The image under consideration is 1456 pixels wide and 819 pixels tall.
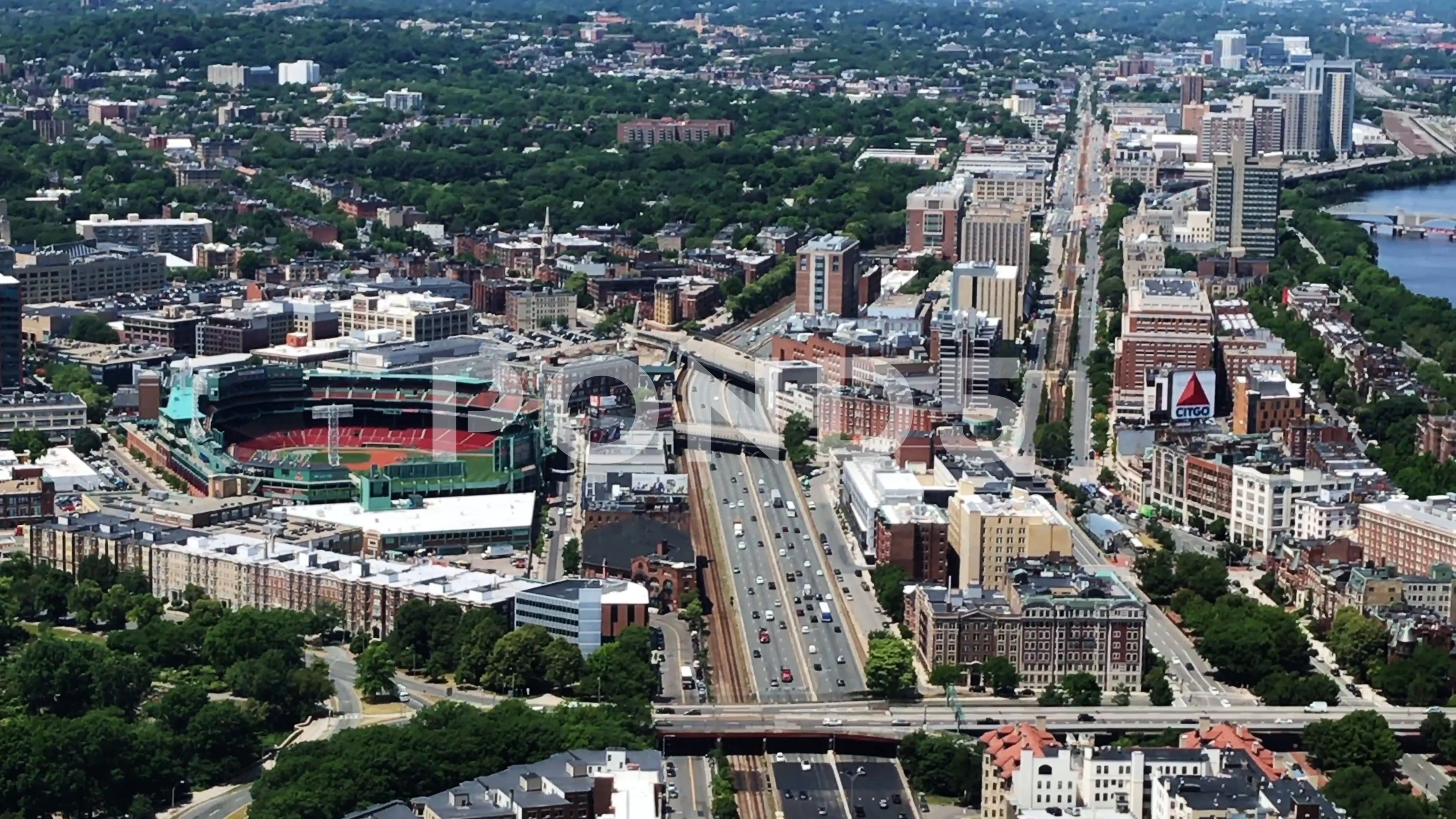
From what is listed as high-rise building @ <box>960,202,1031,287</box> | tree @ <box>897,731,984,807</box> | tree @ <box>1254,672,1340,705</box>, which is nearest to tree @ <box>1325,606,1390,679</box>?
tree @ <box>1254,672,1340,705</box>

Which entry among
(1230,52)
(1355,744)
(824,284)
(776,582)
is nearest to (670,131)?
(824,284)

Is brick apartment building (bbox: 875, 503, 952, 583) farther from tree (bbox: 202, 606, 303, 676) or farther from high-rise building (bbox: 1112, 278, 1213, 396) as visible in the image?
high-rise building (bbox: 1112, 278, 1213, 396)

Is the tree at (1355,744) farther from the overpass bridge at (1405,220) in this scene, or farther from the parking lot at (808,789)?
the overpass bridge at (1405,220)

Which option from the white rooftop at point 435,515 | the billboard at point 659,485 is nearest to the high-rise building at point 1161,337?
the billboard at point 659,485

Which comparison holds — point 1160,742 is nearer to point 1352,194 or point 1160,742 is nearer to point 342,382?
point 342,382

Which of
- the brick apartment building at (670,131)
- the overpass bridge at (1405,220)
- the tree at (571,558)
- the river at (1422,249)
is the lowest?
the river at (1422,249)

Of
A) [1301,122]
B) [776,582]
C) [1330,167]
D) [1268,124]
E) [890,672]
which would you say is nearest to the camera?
[890,672]

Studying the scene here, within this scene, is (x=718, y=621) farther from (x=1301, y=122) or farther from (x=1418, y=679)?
(x=1301, y=122)
